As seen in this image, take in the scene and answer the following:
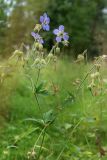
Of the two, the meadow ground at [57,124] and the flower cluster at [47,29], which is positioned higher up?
the flower cluster at [47,29]

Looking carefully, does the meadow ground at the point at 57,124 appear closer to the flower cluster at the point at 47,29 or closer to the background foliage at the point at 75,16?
the flower cluster at the point at 47,29

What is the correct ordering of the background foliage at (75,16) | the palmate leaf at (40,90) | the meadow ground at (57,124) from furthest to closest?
the background foliage at (75,16)
the meadow ground at (57,124)
the palmate leaf at (40,90)

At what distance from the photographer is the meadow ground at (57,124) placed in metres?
2.74

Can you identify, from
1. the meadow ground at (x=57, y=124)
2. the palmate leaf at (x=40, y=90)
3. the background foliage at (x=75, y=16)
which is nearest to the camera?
the palmate leaf at (x=40, y=90)

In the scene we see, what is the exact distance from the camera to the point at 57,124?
330 cm

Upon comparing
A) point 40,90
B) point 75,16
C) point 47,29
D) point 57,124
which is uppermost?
point 75,16

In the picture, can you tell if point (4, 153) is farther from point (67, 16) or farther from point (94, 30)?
point (94, 30)

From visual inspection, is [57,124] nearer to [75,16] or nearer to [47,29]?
[47,29]

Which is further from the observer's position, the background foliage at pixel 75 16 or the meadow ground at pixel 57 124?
the background foliage at pixel 75 16

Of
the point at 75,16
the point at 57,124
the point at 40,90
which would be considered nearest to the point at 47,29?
the point at 40,90

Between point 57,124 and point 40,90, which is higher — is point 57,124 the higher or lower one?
the lower one

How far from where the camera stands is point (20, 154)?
3.05 m

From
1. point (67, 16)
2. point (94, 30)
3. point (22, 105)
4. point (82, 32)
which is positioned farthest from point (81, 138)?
point (94, 30)

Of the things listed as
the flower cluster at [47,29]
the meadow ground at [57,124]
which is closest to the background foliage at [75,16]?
the meadow ground at [57,124]
